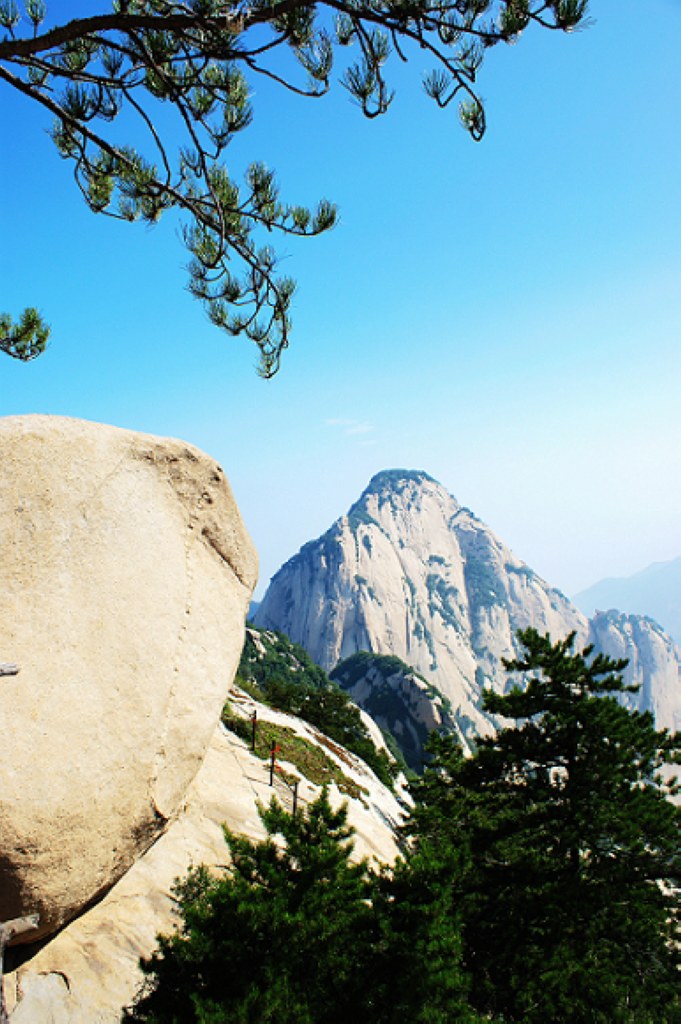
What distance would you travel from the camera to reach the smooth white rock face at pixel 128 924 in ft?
21.9

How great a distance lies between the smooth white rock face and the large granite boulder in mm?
1094

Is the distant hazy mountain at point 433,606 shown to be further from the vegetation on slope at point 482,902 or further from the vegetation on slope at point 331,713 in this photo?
the vegetation on slope at point 482,902

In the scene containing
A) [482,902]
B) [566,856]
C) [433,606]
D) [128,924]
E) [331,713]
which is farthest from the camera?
[433,606]

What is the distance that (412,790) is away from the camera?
15.3 meters

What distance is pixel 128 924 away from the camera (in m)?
8.30

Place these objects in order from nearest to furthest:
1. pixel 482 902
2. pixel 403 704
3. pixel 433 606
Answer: pixel 482 902
pixel 403 704
pixel 433 606

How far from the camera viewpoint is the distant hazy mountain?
137 metres

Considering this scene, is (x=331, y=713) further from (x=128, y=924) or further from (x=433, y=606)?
(x=433, y=606)

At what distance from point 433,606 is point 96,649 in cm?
15558

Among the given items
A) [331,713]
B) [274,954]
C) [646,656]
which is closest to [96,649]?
[274,954]

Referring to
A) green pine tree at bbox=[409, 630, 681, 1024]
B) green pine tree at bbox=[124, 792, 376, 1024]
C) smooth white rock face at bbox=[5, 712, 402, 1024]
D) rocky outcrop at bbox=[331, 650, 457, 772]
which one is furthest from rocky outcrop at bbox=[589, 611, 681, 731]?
green pine tree at bbox=[124, 792, 376, 1024]

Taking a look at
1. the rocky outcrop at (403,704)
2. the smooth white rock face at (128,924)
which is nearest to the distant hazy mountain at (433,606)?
the rocky outcrop at (403,704)

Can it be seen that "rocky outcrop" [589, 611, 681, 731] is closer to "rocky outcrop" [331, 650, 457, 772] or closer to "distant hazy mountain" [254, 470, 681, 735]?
"distant hazy mountain" [254, 470, 681, 735]

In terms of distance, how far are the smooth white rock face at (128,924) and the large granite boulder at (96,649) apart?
3.59ft
